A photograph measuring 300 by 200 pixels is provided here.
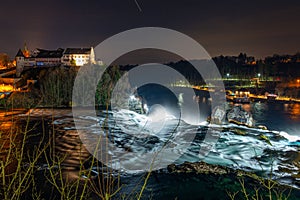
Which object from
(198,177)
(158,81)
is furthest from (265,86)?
(198,177)

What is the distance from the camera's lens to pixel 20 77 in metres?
41.4

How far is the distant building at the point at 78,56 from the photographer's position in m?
47.5

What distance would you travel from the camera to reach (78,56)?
157 ft

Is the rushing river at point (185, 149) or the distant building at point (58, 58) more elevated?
the distant building at point (58, 58)

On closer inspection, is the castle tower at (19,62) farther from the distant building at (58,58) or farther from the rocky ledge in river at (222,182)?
the rocky ledge in river at (222,182)

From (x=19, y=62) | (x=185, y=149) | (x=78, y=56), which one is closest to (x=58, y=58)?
(x=78, y=56)

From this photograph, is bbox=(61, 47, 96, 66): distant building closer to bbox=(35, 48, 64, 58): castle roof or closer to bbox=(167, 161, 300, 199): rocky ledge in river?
bbox=(35, 48, 64, 58): castle roof

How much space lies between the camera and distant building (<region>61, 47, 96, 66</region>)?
47500mm

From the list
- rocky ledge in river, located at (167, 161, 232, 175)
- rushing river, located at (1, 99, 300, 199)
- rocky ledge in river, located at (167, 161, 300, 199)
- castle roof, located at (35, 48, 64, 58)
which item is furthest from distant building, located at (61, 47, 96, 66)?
rocky ledge in river, located at (167, 161, 300, 199)

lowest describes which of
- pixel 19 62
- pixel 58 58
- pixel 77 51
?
pixel 19 62

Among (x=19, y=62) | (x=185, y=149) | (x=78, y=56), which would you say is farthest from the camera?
(x=78, y=56)

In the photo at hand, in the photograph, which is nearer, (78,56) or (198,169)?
(198,169)

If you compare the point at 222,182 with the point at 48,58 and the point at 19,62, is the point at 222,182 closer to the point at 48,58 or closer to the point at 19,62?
the point at 48,58

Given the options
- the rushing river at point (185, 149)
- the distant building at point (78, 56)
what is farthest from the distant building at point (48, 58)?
the rushing river at point (185, 149)
